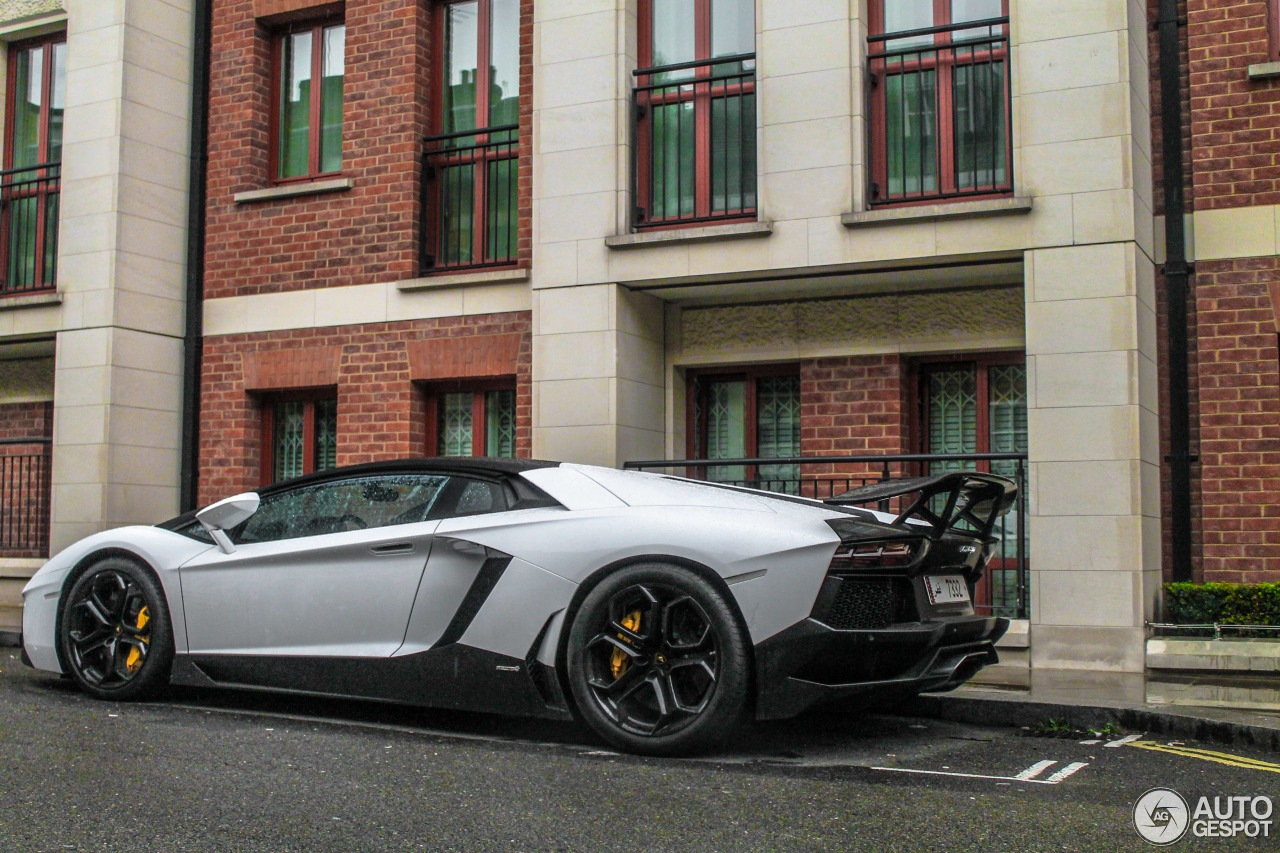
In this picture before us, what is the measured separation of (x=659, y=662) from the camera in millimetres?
5172

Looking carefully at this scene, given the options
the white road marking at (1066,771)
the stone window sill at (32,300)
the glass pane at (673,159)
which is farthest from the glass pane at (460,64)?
the white road marking at (1066,771)

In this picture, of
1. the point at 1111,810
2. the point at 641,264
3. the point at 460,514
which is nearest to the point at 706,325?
the point at 641,264

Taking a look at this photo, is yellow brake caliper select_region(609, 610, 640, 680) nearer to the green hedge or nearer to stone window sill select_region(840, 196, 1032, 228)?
stone window sill select_region(840, 196, 1032, 228)

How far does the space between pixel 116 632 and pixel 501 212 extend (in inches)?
223

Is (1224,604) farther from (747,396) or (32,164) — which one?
(32,164)

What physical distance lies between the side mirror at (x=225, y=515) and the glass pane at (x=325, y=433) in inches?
216

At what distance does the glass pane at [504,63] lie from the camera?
11.3 meters

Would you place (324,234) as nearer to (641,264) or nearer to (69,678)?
(641,264)

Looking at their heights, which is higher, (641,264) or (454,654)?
(641,264)

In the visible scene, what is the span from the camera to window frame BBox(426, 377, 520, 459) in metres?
11.2

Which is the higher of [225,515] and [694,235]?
[694,235]

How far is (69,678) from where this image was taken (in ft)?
22.0

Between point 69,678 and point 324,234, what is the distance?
18.8 feet

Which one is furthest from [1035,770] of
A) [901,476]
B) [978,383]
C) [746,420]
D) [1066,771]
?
[746,420]
